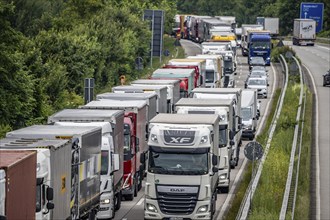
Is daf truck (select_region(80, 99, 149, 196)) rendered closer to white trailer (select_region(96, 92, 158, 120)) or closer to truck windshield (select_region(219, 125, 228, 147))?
white trailer (select_region(96, 92, 158, 120))

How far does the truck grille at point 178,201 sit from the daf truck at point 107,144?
1.90m

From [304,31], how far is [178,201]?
99.5m

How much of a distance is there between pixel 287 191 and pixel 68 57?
33744 mm

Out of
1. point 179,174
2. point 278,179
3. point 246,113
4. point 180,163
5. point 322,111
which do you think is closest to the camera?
point 179,174

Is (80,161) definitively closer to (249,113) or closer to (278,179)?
(278,179)

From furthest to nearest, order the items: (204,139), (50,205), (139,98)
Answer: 1. (139,98)
2. (204,139)
3. (50,205)

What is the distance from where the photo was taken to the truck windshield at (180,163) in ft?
105

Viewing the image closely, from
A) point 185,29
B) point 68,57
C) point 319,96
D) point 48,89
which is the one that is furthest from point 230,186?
point 185,29

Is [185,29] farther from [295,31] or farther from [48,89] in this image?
[48,89]

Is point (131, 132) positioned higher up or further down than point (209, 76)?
higher up

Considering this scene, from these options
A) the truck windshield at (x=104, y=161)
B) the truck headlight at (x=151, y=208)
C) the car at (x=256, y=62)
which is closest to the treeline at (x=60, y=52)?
the truck windshield at (x=104, y=161)

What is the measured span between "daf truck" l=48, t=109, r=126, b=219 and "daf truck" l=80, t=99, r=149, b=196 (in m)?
2.31

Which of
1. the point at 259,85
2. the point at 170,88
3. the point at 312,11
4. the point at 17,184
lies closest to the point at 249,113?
the point at 170,88

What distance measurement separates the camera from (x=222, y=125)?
3944cm
